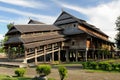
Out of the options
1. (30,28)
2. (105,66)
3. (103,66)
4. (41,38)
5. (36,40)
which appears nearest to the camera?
(105,66)

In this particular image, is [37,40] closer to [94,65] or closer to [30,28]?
[30,28]

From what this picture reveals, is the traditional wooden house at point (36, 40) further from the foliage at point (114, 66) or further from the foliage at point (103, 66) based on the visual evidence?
the foliage at point (114, 66)

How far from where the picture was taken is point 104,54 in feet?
191

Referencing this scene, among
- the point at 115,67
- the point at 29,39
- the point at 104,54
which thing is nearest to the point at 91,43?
the point at 104,54

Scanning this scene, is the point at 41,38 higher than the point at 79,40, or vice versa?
the point at 41,38

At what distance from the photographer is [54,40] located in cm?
4784

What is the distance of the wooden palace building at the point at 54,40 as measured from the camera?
150 ft

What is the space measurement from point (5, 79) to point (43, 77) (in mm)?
3319

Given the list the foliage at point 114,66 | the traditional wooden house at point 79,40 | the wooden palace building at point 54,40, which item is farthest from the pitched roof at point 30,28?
the foliage at point 114,66

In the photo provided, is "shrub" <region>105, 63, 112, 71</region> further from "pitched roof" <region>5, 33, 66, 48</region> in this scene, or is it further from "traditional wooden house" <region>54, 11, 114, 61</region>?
"traditional wooden house" <region>54, 11, 114, 61</region>

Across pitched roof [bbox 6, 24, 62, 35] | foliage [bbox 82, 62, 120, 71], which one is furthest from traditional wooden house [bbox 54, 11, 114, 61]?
foliage [bbox 82, 62, 120, 71]

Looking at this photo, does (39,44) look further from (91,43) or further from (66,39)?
(91,43)

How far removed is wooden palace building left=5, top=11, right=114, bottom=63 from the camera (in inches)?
1799

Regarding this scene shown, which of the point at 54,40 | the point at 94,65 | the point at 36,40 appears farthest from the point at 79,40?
the point at 94,65
